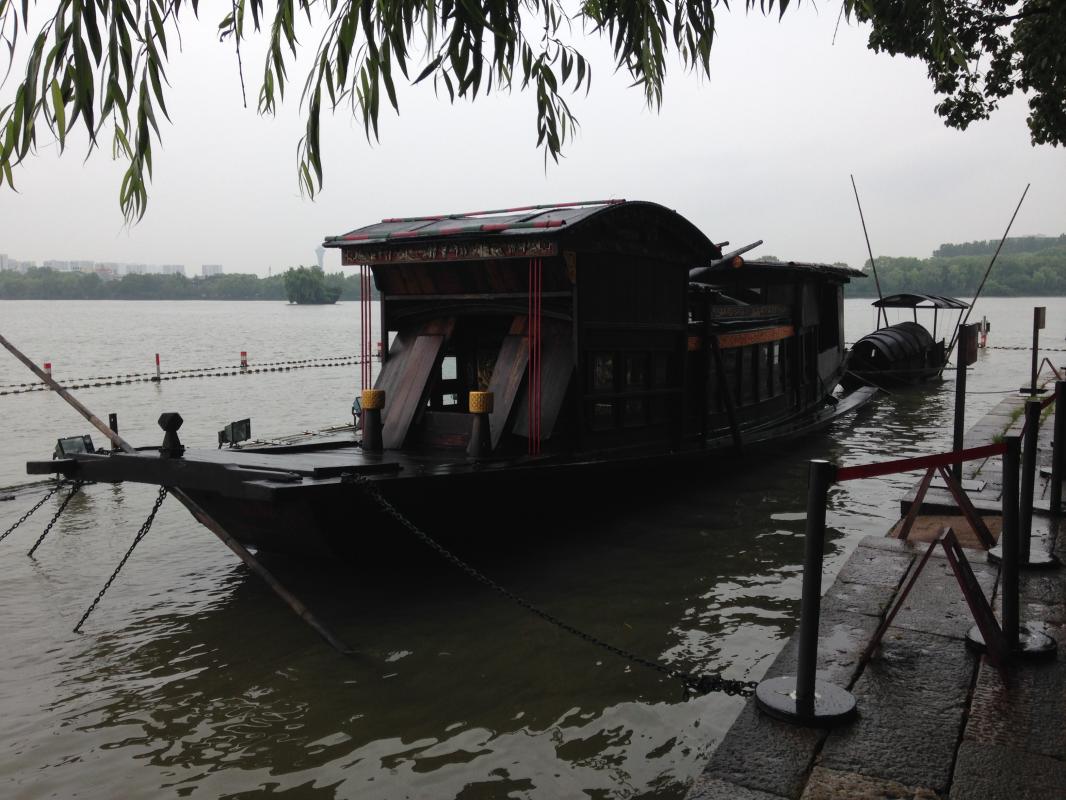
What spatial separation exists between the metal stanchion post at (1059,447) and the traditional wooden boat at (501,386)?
4.34 m

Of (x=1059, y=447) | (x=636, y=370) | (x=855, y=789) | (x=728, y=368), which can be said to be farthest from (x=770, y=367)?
(x=855, y=789)

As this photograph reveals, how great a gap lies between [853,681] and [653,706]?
60.6 inches

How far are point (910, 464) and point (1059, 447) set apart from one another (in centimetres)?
458

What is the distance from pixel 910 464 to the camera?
455 centimetres

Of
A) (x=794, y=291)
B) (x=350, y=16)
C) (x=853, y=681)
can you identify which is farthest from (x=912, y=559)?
(x=794, y=291)

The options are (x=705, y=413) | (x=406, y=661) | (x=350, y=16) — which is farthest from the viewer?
(x=705, y=413)

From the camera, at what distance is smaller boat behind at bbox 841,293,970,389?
92.2ft

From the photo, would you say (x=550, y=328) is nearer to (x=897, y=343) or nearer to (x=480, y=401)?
(x=480, y=401)

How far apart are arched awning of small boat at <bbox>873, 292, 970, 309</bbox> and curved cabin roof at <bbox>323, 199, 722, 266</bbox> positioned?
64.5 ft

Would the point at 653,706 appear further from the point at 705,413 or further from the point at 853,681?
the point at 705,413

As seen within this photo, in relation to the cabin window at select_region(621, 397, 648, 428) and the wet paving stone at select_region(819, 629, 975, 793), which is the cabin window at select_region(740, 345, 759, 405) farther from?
the wet paving stone at select_region(819, 629, 975, 793)

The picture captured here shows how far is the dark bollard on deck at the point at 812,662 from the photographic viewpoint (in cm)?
411

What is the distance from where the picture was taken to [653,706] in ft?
19.2

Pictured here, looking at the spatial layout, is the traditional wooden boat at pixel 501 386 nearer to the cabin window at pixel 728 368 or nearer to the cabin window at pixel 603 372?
the cabin window at pixel 603 372
